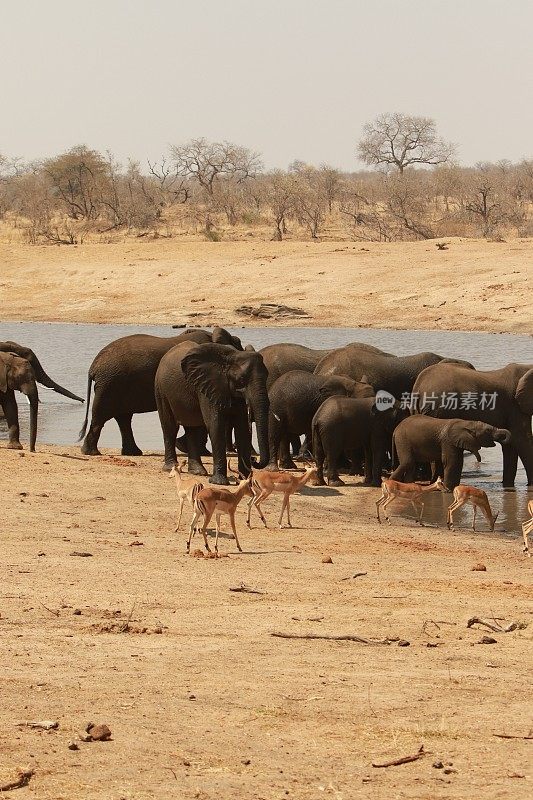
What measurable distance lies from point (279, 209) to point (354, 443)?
4202 cm

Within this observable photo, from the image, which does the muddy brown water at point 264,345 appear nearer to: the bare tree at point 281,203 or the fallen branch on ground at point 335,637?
the fallen branch on ground at point 335,637

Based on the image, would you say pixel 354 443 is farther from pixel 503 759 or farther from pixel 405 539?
pixel 503 759

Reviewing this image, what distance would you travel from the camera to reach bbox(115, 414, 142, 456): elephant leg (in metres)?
19.8

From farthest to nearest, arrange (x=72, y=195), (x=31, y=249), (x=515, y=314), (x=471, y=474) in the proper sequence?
(x=72, y=195) < (x=31, y=249) < (x=515, y=314) < (x=471, y=474)

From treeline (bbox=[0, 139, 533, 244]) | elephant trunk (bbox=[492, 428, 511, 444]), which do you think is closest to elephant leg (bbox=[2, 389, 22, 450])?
elephant trunk (bbox=[492, 428, 511, 444])

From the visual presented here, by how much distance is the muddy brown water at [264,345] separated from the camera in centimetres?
1812

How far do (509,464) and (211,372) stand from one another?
4382 millimetres

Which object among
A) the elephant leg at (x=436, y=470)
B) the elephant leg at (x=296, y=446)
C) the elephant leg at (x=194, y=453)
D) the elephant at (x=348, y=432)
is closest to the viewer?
the elephant leg at (x=194, y=453)

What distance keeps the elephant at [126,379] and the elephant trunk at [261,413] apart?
284 centimetres

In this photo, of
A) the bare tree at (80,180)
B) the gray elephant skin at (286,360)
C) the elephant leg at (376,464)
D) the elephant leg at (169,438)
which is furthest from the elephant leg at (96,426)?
the bare tree at (80,180)

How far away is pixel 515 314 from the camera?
39719 millimetres

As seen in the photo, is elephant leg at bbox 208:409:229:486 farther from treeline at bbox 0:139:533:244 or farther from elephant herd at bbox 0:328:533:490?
treeline at bbox 0:139:533:244

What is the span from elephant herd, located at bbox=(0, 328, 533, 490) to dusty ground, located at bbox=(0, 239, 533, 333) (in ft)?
62.6

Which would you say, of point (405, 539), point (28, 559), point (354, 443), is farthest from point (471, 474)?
point (28, 559)
